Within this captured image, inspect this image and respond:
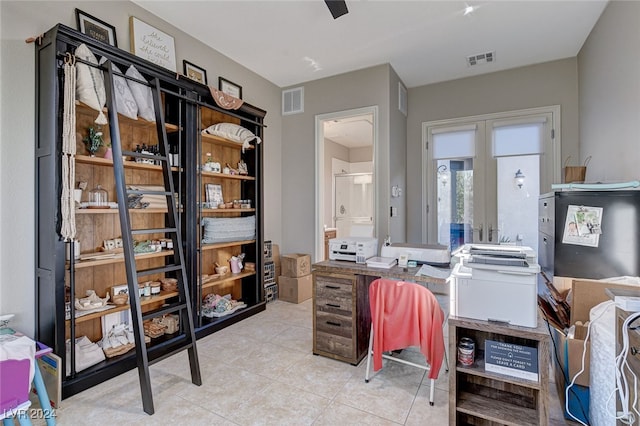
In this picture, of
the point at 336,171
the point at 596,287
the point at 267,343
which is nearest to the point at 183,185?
the point at 267,343

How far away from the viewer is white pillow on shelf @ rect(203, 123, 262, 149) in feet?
10.8

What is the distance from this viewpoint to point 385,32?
3.19 m

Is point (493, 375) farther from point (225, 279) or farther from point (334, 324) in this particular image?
point (225, 279)

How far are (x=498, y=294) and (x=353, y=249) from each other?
4.22 feet

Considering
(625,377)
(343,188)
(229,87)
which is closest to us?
(625,377)

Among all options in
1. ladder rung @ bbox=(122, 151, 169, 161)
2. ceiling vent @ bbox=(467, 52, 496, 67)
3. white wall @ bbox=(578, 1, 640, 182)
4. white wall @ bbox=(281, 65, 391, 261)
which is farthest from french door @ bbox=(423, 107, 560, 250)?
ladder rung @ bbox=(122, 151, 169, 161)

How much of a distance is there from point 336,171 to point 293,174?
2.77m

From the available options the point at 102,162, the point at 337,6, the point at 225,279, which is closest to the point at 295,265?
the point at 225,279

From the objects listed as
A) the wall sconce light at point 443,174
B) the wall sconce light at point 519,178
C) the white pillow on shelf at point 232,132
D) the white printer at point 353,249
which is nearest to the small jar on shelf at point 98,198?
the white pillow on shelf at point 232,132

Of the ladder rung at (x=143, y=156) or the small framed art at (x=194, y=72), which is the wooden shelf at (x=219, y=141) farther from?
the ladder rung at (x=143, y=156)

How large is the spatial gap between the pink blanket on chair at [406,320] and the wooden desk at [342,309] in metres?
0.27

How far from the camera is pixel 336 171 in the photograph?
7.16 meters

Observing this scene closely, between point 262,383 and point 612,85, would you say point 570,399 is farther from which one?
point 612,85

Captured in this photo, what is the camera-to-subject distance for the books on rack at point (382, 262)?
95.8 inches
